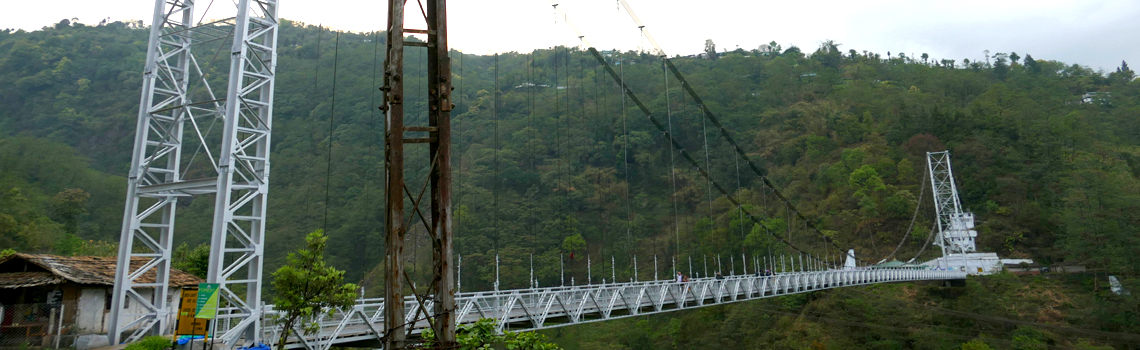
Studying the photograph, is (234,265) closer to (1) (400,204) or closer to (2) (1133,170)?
(1) (400,204)

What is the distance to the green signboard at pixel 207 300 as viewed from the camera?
22.1 feet

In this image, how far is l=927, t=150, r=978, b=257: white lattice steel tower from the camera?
140 ft

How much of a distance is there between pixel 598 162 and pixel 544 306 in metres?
38.1

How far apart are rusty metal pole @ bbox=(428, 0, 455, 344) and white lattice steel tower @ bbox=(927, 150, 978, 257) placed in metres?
44.4

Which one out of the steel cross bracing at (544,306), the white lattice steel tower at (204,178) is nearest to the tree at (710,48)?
the steel cross bracing at (544,306)

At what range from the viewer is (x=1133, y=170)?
42.4 metres

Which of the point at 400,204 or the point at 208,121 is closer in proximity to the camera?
the point at 400,204

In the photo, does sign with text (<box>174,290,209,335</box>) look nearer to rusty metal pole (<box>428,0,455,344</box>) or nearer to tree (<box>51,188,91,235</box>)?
rusty metal pole (<box>428,0,455,344</box>)

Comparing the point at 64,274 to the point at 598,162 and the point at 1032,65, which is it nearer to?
the point at 598,162

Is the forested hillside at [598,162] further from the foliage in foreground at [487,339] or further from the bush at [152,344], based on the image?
the foliage in foreground at [487,339]

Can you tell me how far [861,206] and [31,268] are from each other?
45.1 metres

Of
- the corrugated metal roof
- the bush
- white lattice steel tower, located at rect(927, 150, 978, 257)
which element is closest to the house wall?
the corrugated metal roof

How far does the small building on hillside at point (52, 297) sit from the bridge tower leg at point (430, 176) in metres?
6.09

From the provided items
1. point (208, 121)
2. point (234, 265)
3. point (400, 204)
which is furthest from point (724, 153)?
point (400, 204)
